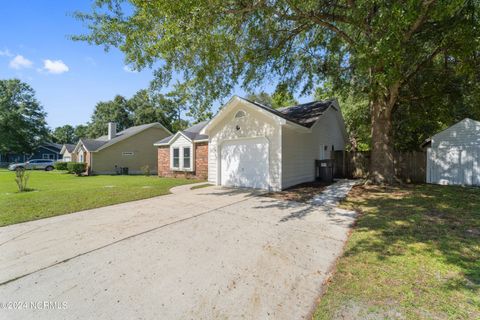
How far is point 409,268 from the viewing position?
10.5 feet

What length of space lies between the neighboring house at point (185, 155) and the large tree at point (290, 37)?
4181 mm

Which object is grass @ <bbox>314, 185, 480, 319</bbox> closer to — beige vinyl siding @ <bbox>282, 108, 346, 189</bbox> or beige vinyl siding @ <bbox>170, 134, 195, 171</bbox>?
beige vinyl siding @ <bbox>282, 108, 346, 189</bbox>

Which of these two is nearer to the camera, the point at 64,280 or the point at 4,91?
the point at 64,280

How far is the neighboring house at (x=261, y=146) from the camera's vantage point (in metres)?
9.51

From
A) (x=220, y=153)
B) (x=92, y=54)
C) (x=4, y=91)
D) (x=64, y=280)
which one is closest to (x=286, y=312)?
(x=64, y=280)

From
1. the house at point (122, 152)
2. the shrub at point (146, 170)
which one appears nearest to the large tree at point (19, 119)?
the house at point (122, 152)

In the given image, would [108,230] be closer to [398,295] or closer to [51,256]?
[51,256]

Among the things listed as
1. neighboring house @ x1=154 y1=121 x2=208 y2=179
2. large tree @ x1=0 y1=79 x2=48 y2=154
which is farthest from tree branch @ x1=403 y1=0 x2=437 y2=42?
large tree @ x1=0 y1=79 x2=48 y2=154

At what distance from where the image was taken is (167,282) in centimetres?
299

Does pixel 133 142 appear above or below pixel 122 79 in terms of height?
below

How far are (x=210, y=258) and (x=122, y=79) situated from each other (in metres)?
11.2

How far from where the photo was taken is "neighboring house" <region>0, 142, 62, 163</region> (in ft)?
127

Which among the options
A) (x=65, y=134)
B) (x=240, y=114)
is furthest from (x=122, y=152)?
(x=65, y=134)

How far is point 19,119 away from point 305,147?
4491 cm
